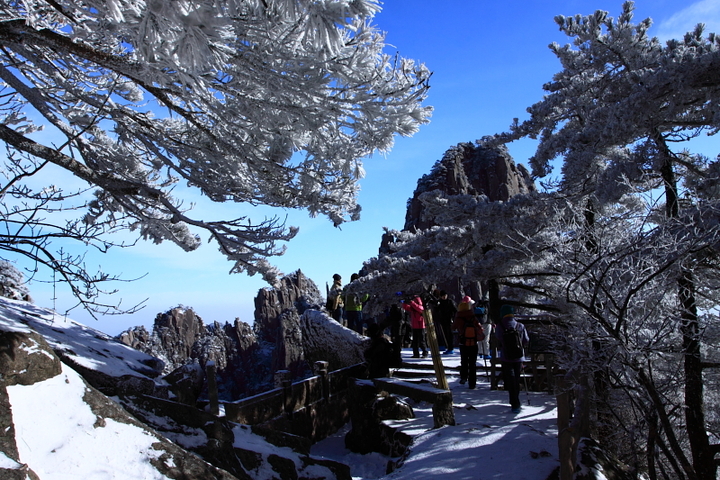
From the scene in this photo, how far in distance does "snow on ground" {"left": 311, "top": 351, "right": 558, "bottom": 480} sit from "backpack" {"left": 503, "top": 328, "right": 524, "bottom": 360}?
91 centimetres

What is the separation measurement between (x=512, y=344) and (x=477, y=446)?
7.05ft

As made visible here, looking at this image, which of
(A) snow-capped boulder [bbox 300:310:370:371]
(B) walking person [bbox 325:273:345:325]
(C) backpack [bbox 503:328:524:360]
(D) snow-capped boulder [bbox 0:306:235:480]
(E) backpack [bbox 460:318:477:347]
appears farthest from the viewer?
(B) walking person [bbox 325:273:345:325]

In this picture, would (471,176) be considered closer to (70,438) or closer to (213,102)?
(213,102)

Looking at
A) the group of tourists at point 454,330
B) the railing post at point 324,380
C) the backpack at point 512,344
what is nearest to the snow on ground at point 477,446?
the group of tourists at point 454,330

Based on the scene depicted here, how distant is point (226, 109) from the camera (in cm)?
472

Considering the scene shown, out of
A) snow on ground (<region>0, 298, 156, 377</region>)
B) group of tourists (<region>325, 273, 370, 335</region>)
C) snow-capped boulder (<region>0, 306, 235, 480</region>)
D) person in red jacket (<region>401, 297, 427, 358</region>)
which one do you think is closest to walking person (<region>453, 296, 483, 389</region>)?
person in red jacket (<region>401, 297, 427, 358</region>)

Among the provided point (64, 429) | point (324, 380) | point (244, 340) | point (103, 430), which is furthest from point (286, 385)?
point (244, 340)

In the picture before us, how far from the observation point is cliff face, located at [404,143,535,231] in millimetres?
40812

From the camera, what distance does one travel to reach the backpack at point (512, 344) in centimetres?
704

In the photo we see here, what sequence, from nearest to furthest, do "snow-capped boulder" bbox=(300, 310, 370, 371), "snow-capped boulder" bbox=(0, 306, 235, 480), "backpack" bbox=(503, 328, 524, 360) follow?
"snow-capped boulder" bbox=(0, 306, 235, 480) → "backpack" bbox=(503, 328, 524, 360) → "snow-capped boulder" bbox=(300, 310, 370, 371)

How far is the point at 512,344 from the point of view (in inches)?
279

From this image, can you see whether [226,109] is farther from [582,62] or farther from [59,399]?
[582,62]

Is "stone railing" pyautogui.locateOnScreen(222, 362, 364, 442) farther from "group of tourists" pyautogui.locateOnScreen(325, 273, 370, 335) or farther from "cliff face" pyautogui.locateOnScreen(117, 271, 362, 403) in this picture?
"cliff face" pyautogui.locateOnScreen(117, 271, 362, 403)

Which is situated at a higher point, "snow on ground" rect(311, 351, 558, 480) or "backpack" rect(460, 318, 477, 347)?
"backpack" rect(460, 318, 477, 347)
